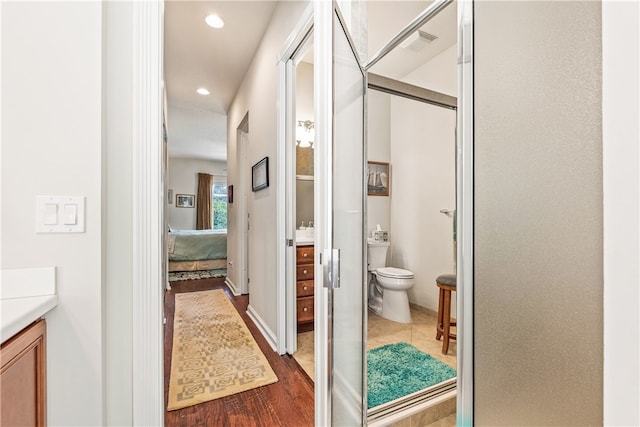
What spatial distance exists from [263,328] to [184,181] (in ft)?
25.4

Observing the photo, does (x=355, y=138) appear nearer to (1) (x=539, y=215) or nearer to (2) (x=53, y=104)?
(1) (x=539, y=215)

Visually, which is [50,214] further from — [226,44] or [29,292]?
[226,44]

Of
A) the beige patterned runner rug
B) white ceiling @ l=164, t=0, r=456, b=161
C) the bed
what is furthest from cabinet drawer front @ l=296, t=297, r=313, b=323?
the bed

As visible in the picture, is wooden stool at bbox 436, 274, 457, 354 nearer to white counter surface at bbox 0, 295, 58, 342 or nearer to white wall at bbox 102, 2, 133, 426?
white wall at bbox 102, 2, 133, 426

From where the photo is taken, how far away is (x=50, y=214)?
0.92 meters

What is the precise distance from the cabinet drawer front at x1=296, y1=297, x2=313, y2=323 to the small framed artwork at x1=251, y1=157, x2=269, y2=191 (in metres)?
1.10

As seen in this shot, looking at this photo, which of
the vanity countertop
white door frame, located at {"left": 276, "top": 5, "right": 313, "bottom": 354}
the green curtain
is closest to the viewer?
the vanity countertop

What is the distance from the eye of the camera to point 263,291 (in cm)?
263

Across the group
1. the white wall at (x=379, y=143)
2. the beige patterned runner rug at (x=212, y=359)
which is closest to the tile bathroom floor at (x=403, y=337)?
the beige patterned runner rug at (x=212, y=359)

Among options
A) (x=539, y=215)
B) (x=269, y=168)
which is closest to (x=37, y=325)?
(x=539, y=215)

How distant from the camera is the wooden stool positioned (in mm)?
1990

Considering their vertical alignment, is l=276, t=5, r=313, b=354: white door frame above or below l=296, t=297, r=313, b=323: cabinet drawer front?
above

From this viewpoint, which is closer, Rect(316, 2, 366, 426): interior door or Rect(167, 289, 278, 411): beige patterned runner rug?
Rect(316, 2, 366, 426): interior door
